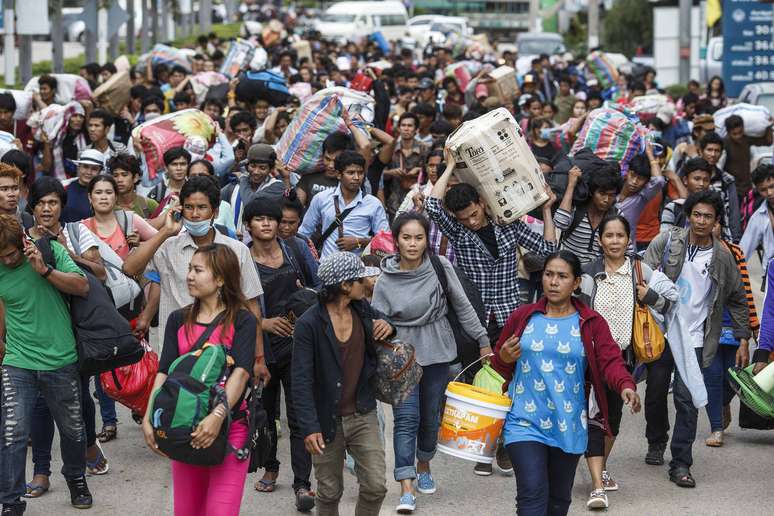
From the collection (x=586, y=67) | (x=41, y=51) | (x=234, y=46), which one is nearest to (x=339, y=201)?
(x=234, y=46)

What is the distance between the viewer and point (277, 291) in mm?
7723

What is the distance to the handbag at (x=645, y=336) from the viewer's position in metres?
7.67

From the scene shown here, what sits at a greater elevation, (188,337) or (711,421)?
(188,337)

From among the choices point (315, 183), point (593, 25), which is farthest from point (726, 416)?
point (593, 25)

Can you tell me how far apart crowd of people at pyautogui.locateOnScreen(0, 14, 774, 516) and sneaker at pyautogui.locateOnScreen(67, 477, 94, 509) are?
2cm

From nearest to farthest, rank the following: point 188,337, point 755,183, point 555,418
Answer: point 188,337 → point 555,418 → point 755,183

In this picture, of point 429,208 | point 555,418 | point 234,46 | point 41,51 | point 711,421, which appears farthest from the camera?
point 41,51

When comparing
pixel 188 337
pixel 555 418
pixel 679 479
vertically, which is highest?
pixel 188 337

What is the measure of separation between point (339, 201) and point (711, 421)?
2.83 meters

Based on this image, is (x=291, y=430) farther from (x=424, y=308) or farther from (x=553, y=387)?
(x=553, y=387)

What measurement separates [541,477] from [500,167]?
8.38ft

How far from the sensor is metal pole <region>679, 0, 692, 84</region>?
32.4 metres

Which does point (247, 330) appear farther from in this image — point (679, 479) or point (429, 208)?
point (679, 479)

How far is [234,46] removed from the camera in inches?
778
